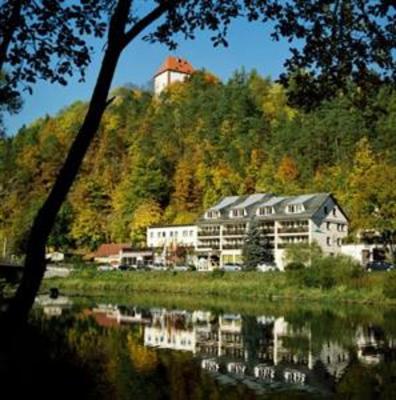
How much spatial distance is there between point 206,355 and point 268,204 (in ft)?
184

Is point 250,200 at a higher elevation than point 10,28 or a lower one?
higher

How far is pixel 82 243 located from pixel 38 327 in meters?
67.5

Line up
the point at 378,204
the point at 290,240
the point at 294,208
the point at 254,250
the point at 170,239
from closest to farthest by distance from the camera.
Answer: the point at 378,204, the point at 254,250, the point at 290,240, the point at 294,208, the point at 170,239

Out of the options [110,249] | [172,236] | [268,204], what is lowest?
[110,249]

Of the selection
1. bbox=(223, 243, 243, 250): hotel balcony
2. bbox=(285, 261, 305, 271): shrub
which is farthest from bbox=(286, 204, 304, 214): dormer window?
bbox=(285, 261, 305, 271): shrub

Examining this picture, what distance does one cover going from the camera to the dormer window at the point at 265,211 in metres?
80.1

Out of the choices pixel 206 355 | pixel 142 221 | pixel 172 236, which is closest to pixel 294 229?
pixel 172 236

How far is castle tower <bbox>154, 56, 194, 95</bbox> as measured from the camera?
166250mm

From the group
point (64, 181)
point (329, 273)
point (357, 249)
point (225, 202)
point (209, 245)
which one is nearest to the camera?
point (64, 181)

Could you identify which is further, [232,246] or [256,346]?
[232,246]

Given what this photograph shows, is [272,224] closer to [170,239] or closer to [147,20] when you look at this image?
[170,239]

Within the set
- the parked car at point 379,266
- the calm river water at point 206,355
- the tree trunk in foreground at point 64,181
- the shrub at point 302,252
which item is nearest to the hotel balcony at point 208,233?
the shrub at point 302,252

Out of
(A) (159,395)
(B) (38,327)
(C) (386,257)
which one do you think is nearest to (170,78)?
(C) (386,257)

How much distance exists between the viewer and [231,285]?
58.6 m
